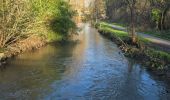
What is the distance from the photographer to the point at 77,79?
26469mm

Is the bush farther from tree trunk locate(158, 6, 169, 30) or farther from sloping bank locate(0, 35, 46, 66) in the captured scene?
tree trunk locate(158, 6, 169, 30)

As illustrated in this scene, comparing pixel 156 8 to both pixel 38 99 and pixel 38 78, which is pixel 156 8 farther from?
pixel 38 99

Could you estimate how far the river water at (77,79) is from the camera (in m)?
22.2

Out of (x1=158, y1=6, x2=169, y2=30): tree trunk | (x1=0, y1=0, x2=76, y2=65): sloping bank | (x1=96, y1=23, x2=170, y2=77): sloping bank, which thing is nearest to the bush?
(x1=0, y1=0, x2=76, y2=65): sloping bank

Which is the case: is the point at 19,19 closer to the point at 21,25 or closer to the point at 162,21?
the point at 21,25

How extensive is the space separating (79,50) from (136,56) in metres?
8.41

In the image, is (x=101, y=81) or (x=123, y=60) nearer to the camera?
(x=101, y=81)

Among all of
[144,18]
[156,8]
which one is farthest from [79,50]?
[144,18]

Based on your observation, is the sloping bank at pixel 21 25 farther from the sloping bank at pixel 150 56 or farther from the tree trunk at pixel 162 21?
the tree trunk at pixel 162 21

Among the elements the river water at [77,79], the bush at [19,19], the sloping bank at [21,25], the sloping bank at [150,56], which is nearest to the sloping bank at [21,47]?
the sloping bank at [21,25]

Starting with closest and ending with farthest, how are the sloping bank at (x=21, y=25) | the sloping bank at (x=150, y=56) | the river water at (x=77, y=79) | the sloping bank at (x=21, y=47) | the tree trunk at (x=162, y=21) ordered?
the river water at (x=77, y=79), the sloping bank at (x=150, y=56), the sloping bank at (x=21, y=47), the sloping bank at (x=21, y=25), the tree trunk at (x=162, y=21)

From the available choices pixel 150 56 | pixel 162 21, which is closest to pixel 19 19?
pixel 150 56

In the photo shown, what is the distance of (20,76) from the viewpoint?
1064 inches

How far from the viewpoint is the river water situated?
72.9ft
